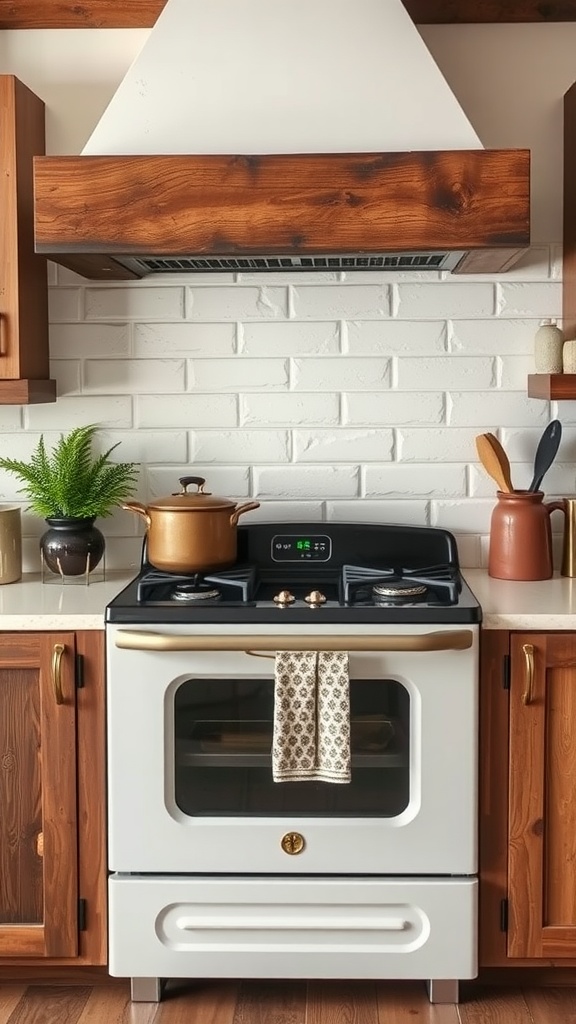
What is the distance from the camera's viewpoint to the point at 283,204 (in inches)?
95.3

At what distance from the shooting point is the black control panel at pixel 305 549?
288cm

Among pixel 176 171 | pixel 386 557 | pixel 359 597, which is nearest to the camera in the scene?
pixel 176 171

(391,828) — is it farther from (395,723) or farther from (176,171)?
(176,171)

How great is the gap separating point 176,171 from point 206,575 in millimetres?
858

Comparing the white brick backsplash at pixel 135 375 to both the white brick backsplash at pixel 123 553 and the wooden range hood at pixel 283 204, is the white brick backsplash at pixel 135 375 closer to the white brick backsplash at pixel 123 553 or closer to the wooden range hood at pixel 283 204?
the white brick backsplash at pixel 123 553

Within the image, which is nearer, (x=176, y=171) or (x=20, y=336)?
(x=176, y=171)

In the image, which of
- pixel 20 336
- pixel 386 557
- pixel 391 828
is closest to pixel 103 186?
pixel 20 336

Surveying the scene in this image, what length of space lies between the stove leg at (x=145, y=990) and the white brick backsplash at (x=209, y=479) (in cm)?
112

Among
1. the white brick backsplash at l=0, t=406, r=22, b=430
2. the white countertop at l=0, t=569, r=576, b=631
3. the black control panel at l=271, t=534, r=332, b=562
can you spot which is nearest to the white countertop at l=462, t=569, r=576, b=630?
the white countertop at l=0, t=569, r=576, b=631

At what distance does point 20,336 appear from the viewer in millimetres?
2709

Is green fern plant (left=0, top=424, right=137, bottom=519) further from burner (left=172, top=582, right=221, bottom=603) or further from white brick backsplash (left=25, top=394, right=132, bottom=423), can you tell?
burner (left=172, top=582, right=221, bottom=603)

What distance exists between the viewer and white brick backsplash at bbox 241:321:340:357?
296cm

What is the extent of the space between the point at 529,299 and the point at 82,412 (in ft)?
3.67

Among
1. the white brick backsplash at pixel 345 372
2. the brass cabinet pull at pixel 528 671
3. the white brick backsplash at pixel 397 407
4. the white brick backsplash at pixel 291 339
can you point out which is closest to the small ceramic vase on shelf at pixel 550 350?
the white brick backsplash at pixel 397 407
